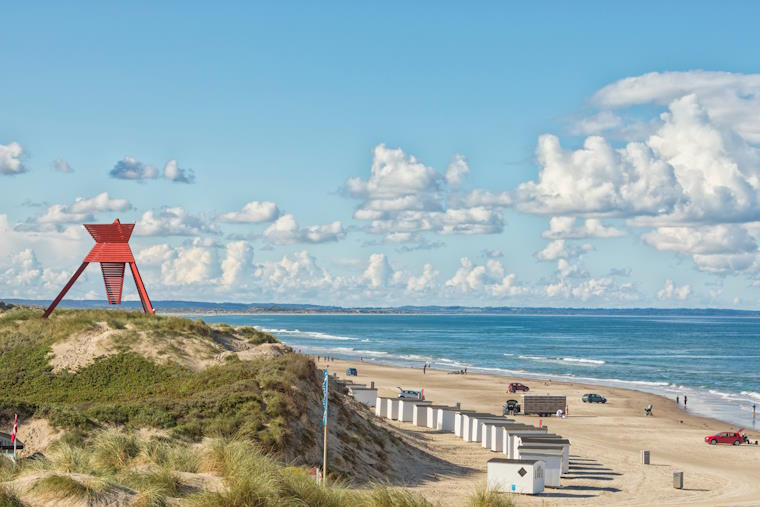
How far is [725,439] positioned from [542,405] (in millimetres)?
14776

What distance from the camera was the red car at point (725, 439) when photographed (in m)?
49.4

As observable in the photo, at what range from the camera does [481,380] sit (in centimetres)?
9031

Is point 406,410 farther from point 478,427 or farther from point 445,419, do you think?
point 478,427

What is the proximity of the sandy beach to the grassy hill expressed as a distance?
9.56ft

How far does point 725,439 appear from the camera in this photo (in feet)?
162

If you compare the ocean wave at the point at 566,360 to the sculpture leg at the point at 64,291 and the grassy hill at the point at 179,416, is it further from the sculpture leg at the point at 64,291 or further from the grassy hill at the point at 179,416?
the sculpture leg at the point at 64,291

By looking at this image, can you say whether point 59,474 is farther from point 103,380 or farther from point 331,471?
Answer: point 103,380

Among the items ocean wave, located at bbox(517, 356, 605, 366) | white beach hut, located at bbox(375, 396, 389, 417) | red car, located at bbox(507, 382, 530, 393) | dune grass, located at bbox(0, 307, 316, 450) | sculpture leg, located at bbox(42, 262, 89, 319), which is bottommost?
ocean wave, located at bbox(517, 356, 605, 366)

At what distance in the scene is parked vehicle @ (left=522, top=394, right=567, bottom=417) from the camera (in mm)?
61312

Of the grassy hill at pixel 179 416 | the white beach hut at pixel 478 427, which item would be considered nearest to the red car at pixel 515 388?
the white beach hut at pixel 478 427

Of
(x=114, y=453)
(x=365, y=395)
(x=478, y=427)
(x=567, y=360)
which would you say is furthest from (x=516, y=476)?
(x=567, y=360)

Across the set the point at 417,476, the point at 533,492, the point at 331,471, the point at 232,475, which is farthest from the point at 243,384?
the point at 232,475

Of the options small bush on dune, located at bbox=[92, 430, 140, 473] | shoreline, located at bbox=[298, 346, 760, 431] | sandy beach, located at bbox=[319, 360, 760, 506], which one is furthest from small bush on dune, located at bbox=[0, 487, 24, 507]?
shoreline, located at bbox=[298, 346, 760, 431]

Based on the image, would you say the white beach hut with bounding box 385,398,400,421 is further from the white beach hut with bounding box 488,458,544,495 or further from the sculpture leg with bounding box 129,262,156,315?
the white beach hut with bounding box 488,458,544,495
